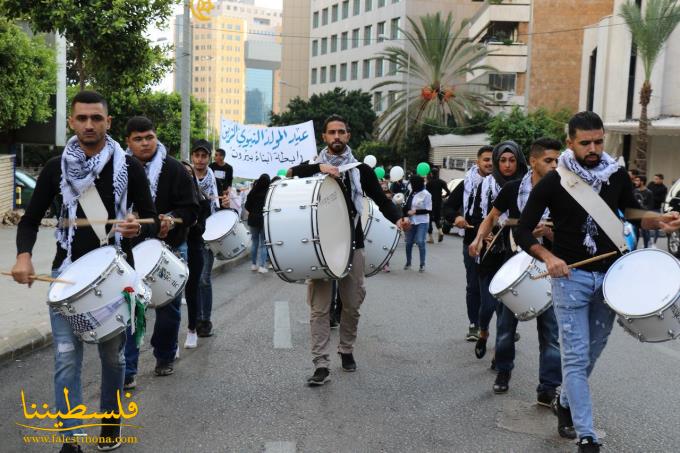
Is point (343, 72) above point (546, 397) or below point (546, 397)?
above

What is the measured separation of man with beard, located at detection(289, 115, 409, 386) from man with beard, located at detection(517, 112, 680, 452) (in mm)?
1979

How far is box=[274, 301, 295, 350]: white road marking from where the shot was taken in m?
7.63

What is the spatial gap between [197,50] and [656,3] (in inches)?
5904

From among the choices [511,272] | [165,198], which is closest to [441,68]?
[165,198]

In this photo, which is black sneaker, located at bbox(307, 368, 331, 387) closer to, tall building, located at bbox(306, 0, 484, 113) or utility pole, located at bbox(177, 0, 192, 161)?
utility pole, located at bbox(177, 0, 192, 161)

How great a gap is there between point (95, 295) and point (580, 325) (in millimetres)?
2725

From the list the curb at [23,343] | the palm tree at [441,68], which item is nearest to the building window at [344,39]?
the palm tree at [441,68]

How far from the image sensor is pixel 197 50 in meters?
169

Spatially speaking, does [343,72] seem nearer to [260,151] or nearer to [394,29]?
[394,29]

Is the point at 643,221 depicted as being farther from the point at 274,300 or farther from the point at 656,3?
the point at 656,3

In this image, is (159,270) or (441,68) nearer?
(159,270)

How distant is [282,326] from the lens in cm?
860

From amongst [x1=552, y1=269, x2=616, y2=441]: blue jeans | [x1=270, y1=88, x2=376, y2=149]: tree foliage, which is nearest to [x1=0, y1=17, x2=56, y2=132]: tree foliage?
[x1=552, y1=269, x2=616, y2=441]: blue jeans

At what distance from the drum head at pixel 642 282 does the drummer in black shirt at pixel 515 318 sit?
133cm
